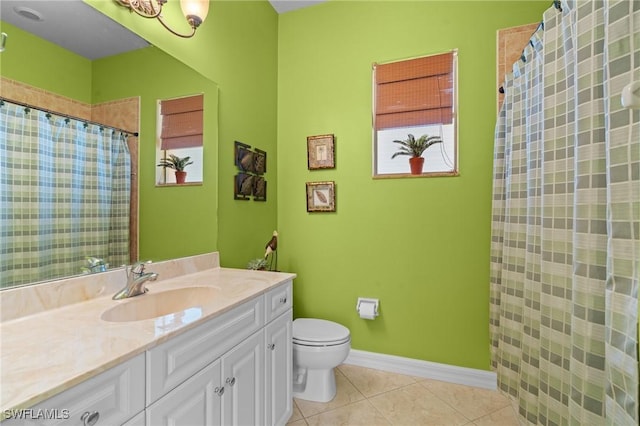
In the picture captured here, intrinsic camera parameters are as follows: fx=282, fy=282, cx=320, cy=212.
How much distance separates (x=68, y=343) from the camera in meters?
0.71

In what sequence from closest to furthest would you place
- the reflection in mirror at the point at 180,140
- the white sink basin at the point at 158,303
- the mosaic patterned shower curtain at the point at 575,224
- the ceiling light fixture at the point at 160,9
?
the mosaic patterned shower curtain at the point at 575,224
the white sink basin at the point at 158,303
the ceiling light fixture at the point at 160,9
the reflection in mirror at the point at 180,140

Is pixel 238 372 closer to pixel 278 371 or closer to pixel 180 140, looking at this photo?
pixel 278 371

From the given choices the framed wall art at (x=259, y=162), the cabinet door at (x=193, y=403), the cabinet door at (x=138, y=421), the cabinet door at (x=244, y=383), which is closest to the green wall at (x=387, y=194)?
the framed wall art at (x=259, y=162)

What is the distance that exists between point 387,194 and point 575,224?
131 centimetres

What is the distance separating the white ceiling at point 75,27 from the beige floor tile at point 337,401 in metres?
2.08

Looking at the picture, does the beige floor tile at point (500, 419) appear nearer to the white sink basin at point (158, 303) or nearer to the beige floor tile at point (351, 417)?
the beige floor tile at point (351, 417)

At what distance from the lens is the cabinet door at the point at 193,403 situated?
77 centimetres

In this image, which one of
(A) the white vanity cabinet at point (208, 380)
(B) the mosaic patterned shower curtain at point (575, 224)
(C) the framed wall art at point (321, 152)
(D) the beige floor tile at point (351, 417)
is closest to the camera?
(A) the white vanity cabinet at point (208, 380)

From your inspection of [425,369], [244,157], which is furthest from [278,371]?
[244,157]

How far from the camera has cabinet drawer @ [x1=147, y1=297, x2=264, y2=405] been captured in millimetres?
756

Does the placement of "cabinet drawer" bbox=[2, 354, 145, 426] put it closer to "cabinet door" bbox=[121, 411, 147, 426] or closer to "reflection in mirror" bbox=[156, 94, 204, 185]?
"cabinet door" bbox=[121, 411, 147, 426]

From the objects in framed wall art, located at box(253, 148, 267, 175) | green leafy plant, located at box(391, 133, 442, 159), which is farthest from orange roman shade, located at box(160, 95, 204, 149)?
green leafy plant, located at box(391, 133, 442, 159)

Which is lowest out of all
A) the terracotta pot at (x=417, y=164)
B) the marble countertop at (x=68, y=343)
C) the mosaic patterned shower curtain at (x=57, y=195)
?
the marble countertop at (x=68, y=343)

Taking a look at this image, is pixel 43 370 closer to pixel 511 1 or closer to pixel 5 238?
pixel 5 238
